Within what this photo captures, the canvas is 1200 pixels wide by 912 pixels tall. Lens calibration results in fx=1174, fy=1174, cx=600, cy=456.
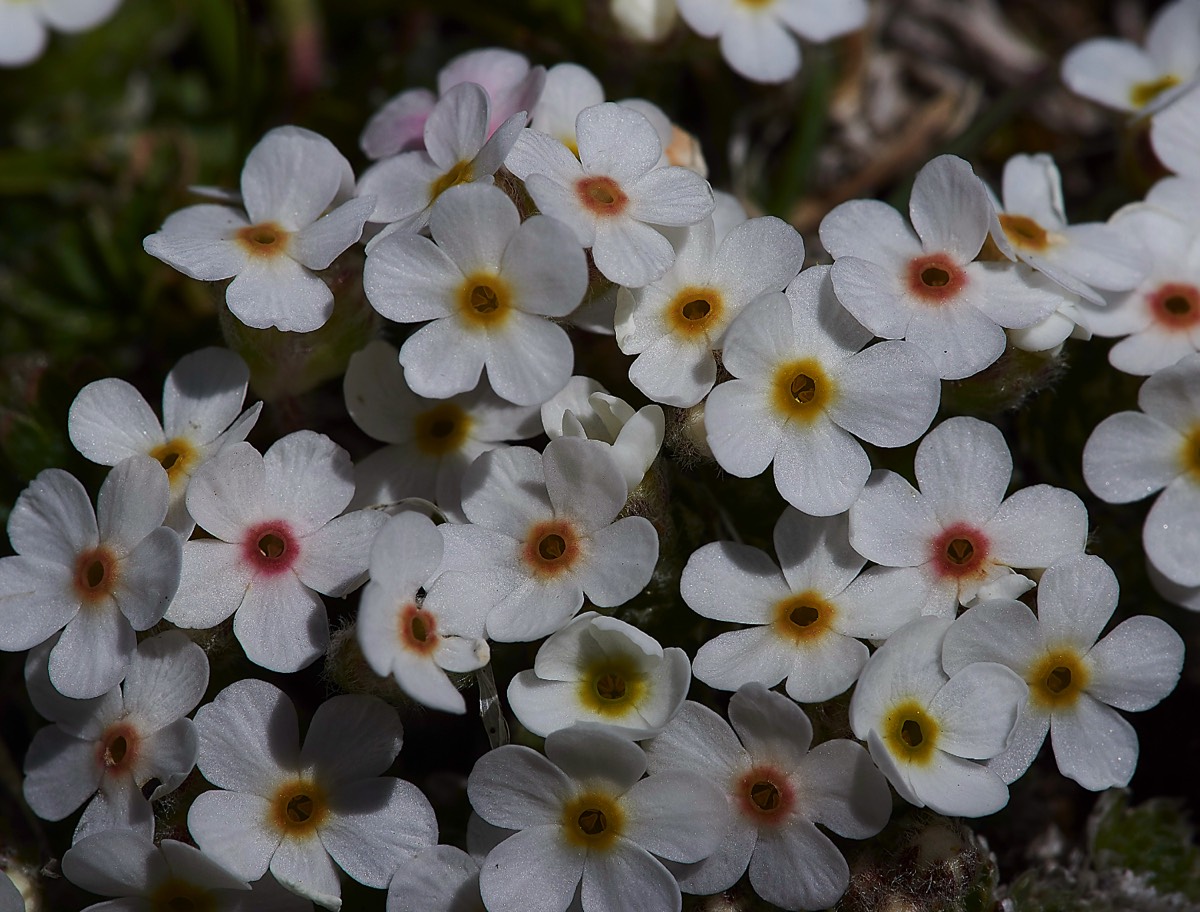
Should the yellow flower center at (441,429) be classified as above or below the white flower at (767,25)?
below

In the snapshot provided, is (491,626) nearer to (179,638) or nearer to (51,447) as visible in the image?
(179,638)

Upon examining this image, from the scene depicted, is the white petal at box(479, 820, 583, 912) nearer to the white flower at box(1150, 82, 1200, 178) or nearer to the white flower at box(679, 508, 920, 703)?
the white flower at box(679, 508, 920, 703)

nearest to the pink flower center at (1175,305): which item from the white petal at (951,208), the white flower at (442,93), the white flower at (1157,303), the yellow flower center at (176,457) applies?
the white flower at (1157,303)

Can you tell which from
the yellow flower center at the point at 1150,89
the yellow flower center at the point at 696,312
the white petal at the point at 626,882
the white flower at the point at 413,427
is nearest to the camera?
the white petal at the point at 626,882

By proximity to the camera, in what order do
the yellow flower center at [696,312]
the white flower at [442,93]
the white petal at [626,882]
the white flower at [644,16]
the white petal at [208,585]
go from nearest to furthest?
1. the white petal at [626,882]
2. the white petal at [208,585]
3. the yellow flower center at [696,312]
4. the white flower at [442,93]
5. the white flower at [644,16]

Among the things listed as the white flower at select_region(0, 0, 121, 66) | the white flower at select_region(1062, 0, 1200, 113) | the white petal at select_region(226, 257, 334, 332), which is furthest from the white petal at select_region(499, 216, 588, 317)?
the white flower at select_region(0, 0, 121, 66)

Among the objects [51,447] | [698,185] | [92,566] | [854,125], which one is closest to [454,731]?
[92,566]

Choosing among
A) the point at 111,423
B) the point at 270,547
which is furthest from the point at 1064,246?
the point at 111,423

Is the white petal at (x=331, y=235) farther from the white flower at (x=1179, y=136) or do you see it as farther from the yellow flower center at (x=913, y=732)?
the white flower at (x=1179, y=136)

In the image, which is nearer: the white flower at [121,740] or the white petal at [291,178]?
the white flower at [121,740]
